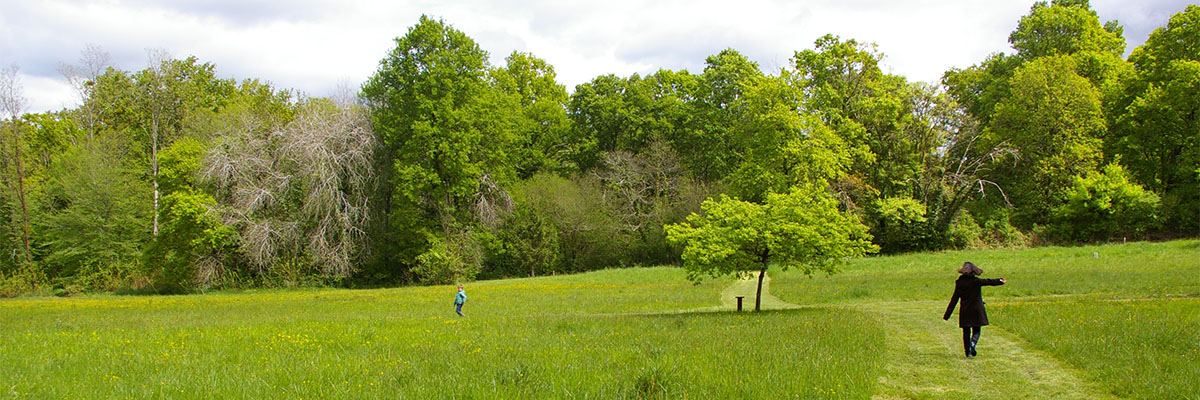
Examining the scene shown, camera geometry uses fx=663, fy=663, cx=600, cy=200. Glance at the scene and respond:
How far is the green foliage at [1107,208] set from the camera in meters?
43.8

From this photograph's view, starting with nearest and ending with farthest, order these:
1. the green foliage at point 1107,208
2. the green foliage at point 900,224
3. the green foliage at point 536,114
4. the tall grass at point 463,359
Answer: the tall grass at point 463,359, the green foliage at point 1107,208, the green foliage at point 900,224, the green foliage at point 536,114

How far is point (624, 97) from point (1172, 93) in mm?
40330

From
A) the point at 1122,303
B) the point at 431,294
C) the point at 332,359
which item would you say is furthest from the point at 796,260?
the point at 431,294

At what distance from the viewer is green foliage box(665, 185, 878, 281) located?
18.3m

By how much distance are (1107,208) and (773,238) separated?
3909cm

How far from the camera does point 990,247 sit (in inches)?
1843

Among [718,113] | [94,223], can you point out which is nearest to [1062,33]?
[718,113]

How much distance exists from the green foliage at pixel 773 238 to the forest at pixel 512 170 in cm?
2370

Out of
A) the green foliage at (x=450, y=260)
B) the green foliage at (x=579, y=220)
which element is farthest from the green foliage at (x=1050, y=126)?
the green foliage at (x=450, y=260)

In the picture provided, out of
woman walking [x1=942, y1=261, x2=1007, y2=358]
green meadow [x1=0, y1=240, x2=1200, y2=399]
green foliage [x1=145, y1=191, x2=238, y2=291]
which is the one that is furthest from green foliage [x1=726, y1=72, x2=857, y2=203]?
green foliage [x1=145, y1=191, x2=238, y2=291]

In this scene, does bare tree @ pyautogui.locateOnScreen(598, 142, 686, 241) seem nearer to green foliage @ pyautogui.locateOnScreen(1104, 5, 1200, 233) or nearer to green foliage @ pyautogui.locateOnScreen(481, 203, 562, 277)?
green foliage @ pyautogui.locateOnScreen(481, 203, 562, 277)

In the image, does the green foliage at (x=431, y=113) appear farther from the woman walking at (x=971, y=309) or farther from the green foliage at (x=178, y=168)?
the woman walking at (x=971, y=309)

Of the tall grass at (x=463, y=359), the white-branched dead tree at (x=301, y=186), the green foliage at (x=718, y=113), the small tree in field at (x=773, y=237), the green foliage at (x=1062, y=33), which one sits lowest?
the tall grass at (x=463, y=359)

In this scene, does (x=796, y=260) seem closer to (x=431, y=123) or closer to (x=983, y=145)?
(x=431, y=123)
